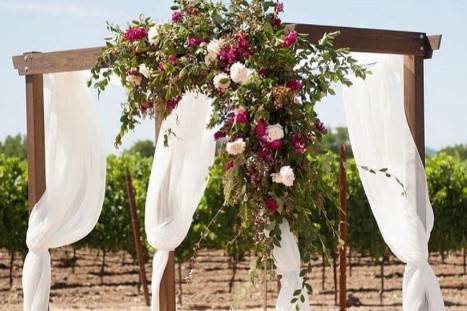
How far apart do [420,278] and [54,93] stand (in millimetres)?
3284

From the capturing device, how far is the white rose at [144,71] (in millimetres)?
6078

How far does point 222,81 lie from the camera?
558 cm

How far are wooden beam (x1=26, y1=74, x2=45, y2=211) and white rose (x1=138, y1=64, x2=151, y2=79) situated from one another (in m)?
2.31

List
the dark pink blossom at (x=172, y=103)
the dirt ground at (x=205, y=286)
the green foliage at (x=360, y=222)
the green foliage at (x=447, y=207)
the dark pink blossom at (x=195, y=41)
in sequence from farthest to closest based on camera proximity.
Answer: the green foliage at (x=447, y=207) < the dirt ground at (x=205, y=286) < the green foliage at (x=360, y=222) < the dark pink blossom at (x=172, y=103) < the dark pink blossom at (x=195, y=41)

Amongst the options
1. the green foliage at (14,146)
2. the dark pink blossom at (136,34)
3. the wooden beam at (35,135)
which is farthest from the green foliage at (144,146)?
the dark pink blossom at (136,34)

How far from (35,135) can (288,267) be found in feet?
10.2

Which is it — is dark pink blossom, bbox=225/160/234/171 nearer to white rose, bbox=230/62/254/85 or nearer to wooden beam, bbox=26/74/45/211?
white rose, bbox=230/62/254/85

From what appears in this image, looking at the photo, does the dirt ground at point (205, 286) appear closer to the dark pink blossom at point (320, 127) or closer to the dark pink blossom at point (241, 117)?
the dark pink blossom at point (320, 127)

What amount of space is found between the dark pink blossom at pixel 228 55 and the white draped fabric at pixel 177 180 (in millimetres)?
1614

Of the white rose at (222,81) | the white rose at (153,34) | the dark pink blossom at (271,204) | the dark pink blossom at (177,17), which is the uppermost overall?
the dark pink blossom at (177,17)

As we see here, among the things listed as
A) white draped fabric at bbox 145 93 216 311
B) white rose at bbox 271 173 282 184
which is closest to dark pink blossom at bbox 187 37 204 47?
white rose at bbox 271 173 282 184

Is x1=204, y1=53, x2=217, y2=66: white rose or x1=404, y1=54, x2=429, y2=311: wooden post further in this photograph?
x1=404, y1=54, x2=429, y2=311: wooden post

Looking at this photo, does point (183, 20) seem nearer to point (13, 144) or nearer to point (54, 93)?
point (54, 93)

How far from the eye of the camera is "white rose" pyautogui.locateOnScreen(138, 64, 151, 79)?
608 centimetres
